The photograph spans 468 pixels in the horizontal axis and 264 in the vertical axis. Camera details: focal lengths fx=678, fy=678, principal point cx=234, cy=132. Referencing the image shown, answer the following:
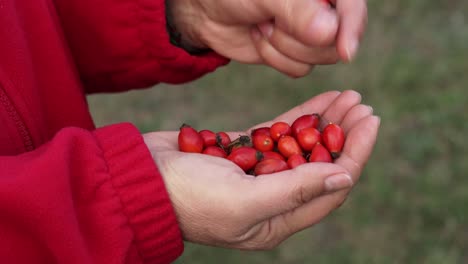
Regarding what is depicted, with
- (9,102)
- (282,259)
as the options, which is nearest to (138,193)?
(9,102)

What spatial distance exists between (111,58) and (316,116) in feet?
1.91

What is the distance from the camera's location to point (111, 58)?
186 cm

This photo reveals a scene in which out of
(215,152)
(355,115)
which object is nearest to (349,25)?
(355,115)

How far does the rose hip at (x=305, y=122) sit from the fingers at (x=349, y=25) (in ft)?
0.83

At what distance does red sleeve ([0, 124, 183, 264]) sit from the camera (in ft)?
3.82

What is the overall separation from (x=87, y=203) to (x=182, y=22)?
2.69 feet

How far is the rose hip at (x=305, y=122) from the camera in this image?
69.7 inches

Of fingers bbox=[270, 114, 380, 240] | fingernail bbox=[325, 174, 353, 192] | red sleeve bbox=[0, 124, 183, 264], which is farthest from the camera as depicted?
fingers bbox=[270, 114, 380, 240]

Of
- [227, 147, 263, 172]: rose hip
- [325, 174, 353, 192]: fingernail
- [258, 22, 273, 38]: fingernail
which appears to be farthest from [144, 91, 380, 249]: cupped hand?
[258, 22, 273, 38]: fingernail

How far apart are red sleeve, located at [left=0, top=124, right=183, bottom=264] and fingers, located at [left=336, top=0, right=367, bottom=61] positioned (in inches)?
21.1

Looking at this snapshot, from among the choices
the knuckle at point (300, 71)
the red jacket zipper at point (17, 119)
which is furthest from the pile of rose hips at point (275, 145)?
the red jacket zipper at point (17, 119)

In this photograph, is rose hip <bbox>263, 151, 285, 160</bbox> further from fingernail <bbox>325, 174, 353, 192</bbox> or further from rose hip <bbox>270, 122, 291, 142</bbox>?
fingernail <bbox>325, 174, 353, 192</bbox>

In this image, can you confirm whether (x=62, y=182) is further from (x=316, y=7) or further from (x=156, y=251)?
(x=316, y=7)

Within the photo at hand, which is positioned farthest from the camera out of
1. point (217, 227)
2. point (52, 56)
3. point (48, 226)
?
point (52, 56)
